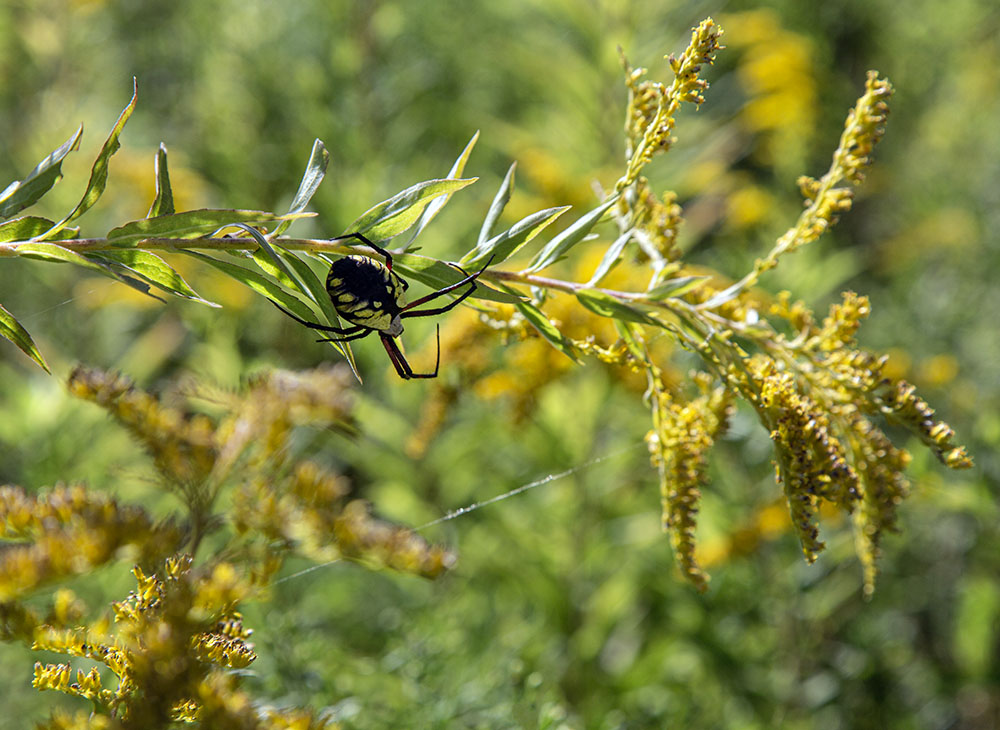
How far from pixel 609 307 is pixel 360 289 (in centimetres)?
15

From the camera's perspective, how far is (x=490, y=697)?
0.92 m

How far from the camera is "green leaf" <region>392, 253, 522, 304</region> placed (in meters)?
0.48

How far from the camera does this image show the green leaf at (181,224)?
0.45 m

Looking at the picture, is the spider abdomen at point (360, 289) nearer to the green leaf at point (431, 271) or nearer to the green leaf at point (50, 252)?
the green leaf at point (431, 271)

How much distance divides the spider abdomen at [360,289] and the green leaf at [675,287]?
0.16 metres

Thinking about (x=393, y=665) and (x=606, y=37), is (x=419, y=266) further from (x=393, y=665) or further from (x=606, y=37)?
(x=606, y=37)

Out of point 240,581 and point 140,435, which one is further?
point 140,435

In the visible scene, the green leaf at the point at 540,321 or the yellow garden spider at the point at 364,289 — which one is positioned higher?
the yellow garden spider at the point at 364,289

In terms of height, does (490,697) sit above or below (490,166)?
below

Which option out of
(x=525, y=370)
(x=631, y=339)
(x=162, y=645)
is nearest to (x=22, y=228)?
(x=162, y=645)

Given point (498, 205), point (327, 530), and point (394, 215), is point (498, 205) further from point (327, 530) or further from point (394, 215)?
point (327, 530)

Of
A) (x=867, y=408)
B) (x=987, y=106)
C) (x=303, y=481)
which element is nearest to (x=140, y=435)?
(x=303, y=481)

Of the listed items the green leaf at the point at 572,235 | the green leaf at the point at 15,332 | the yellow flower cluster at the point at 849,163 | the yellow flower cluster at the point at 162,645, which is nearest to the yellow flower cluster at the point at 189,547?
the yellow flower cluster at the point at 162,645

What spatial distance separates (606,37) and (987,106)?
1.34 metres
